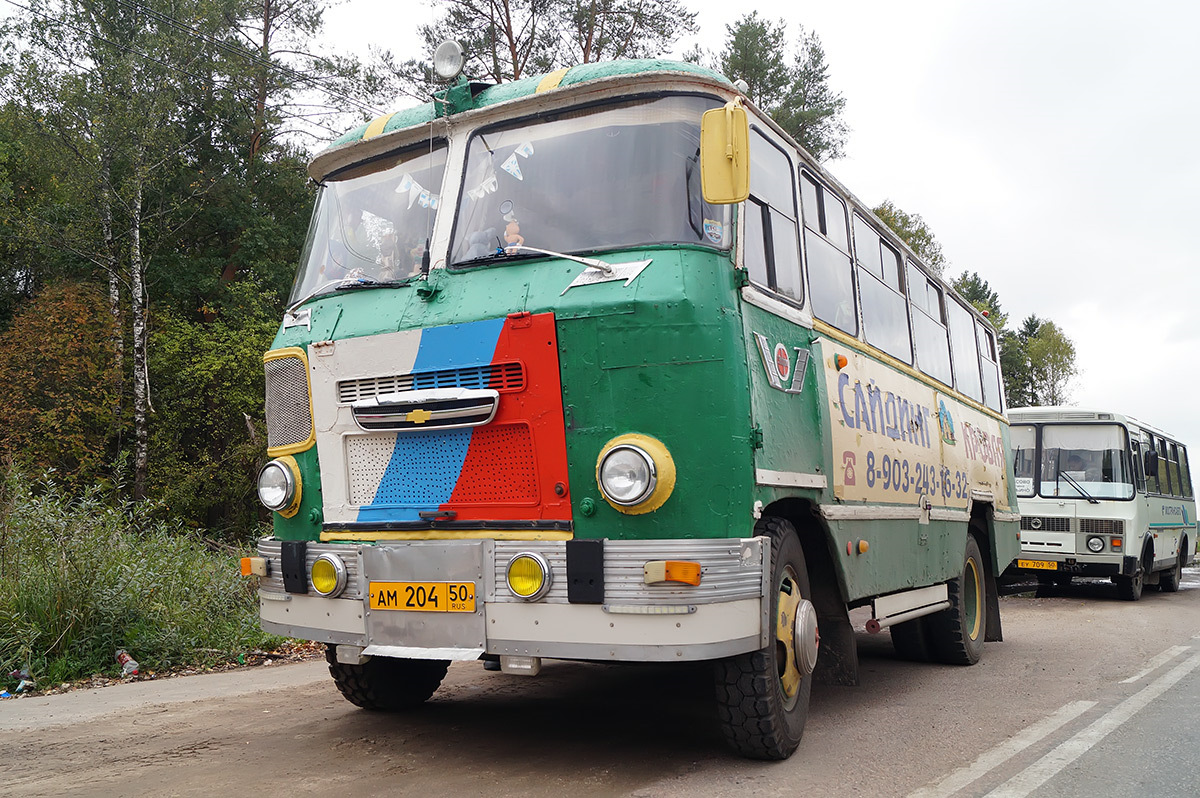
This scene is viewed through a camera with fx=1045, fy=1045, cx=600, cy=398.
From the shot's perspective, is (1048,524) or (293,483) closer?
(293,483)

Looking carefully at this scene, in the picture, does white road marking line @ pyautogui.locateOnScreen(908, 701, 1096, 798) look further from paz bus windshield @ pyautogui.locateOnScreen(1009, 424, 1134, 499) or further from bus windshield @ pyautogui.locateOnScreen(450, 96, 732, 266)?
paz bus windshield @ pyautogui.locateOnScreen(1009, 424, 1134, 499)

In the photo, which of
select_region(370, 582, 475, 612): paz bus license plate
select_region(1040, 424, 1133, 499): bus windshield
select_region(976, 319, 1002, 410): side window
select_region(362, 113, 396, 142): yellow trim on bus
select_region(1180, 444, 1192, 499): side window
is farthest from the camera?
select_region(1180, 444, 1192, 499): side window

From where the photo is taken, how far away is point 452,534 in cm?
Result: 502

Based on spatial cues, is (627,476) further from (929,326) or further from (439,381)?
(929,326)

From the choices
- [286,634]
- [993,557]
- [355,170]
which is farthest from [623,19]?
[286,634]

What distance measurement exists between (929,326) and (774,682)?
5.18 m

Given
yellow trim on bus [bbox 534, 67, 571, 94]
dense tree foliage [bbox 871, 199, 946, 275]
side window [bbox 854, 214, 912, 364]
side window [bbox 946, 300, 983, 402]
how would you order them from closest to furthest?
yellow trim on bus [bbox 534, 67, 571, 94], side window [bbox 854, 214, 912, 364], side window [bbox 946, 300, 983, 402], dense tree foliage [bbox 871, 199, 946, 275]

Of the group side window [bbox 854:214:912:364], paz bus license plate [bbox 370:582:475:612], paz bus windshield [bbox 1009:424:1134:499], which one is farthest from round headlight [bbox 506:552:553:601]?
paz bus windshield [bbox 1009:424:1134:499]

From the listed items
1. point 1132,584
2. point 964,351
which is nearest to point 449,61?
point 964,351

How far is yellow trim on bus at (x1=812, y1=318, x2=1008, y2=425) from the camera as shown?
20.8 feet

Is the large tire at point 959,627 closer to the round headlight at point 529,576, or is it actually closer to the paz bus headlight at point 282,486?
the round headlight at point 529,576

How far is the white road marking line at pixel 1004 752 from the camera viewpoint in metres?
4.76

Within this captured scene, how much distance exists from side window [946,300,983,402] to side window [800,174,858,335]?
345 centimetres

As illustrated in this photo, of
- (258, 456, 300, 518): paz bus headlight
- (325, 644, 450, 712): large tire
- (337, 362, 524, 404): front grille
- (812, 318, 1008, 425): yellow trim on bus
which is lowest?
(325, 644, 450, 712): large tire
